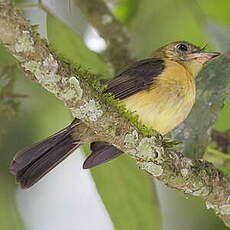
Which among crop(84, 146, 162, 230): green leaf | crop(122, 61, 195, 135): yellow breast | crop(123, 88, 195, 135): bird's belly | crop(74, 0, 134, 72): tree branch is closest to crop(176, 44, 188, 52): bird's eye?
crop(74, 0, 134, 72): tree branch

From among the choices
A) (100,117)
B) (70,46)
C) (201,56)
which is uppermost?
(70,46)

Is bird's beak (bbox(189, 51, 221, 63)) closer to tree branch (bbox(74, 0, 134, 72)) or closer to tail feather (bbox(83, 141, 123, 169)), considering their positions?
tree branch (bbox(74, 0, 134, 72))

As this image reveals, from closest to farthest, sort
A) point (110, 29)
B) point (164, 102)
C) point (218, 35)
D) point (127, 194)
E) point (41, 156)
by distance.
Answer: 1. point (41, 156)
2. point (127, 194)
3. point (164, 102)
4. point (218, 35)
5. point (110, 29)

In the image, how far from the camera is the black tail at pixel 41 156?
3.13 metres

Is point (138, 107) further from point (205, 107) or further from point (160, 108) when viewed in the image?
point (205, 107)

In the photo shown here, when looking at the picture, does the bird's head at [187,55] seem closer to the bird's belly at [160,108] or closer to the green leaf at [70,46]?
the bird's belly at [160,108]

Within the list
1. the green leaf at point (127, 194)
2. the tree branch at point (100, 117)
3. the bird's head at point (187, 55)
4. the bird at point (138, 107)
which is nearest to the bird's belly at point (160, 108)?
the bird at point (138, 107)

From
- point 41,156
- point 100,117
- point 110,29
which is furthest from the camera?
point 110,29

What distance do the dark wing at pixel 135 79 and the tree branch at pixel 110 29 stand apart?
1.89 ft

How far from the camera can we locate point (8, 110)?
355 cm

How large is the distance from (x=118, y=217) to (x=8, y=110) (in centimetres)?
72

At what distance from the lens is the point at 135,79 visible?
3.50 m

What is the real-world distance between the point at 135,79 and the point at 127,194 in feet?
1.72

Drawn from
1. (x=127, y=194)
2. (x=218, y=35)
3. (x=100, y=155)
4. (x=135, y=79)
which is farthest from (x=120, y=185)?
(x=218, y=35)
